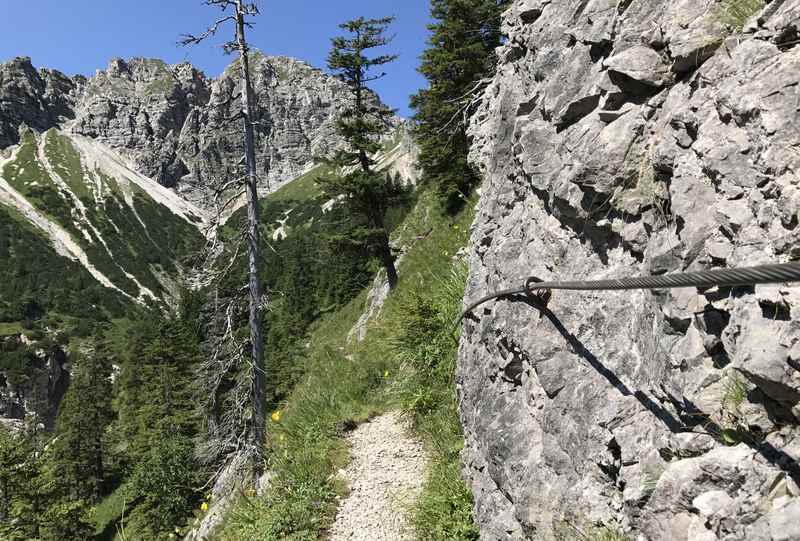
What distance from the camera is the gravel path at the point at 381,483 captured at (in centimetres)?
588

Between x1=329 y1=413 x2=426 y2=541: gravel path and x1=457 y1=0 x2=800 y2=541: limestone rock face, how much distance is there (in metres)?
1.27

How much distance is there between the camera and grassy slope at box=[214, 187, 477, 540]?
18.3 ft

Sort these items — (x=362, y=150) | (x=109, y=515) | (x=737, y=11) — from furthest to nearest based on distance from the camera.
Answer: (x=109, y=515) → (x=362, y=150) → (x=737, y=11)

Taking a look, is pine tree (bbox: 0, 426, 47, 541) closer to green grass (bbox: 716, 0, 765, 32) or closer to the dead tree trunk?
the dead tree trunk

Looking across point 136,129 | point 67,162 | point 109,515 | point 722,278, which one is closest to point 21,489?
point 109,515

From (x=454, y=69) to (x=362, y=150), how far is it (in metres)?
5.37

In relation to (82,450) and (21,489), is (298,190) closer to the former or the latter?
(82,450)

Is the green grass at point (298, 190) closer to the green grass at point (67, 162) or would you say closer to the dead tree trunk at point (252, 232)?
the green grass at point (67, 162)

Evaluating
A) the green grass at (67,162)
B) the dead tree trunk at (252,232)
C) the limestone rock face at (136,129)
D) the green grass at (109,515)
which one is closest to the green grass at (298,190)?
the limestone rock face at (136,129)

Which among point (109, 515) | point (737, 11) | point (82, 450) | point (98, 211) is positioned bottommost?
point (109, 515)

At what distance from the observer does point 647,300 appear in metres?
3.09

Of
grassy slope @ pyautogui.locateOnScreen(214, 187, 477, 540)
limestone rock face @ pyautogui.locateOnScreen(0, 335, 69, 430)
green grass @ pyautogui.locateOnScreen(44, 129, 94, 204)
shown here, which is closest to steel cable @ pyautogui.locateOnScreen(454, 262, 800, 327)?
grassy slope @ pyautogui.locateOnScreen(214, 187, 477, 540)

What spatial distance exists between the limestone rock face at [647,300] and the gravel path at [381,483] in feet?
4.17

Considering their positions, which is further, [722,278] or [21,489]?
[21,489]
